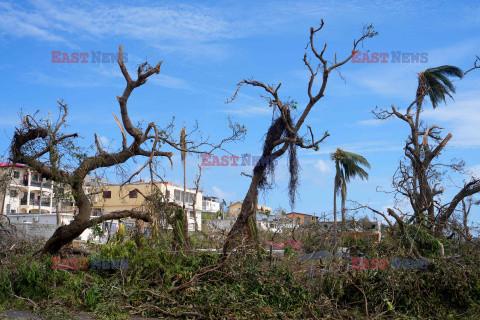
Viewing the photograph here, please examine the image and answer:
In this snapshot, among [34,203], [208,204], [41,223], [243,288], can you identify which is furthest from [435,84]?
[208,204]

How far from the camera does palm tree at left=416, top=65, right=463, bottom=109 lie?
1563cm

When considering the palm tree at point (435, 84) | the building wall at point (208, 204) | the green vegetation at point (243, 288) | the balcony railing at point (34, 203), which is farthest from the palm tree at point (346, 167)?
the building wall at point (208, 204)

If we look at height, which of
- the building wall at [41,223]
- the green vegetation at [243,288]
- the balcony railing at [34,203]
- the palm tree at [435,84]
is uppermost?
the palm tree at [435,84]

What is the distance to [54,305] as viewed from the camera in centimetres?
901

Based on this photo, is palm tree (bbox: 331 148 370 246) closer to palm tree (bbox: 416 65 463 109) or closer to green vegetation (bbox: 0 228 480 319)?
palm tree (bbox: 416 65 463 109)

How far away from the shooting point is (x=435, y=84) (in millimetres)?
15875

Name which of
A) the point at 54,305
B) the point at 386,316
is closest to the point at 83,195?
the point at 54,305

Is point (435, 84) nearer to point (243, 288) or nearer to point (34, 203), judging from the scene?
point (243, 288)

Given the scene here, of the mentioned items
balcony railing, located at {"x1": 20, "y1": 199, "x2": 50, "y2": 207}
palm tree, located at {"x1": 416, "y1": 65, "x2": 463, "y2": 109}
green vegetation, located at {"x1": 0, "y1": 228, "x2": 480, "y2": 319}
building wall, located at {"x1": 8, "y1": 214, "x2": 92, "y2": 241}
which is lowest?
green vegetation, located at {"x1": 0, "y1": 228, "x2": 480, "y2": 319}

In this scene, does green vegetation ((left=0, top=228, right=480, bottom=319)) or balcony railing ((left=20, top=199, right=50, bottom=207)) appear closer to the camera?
green vegetation ((left=0, top=228, right=480, bottom=319))

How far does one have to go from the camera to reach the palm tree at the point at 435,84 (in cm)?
1563

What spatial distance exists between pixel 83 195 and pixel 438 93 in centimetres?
1232

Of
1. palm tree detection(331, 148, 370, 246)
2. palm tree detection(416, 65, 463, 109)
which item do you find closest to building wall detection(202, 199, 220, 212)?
palm tree detection(331, 148, 370, 246)

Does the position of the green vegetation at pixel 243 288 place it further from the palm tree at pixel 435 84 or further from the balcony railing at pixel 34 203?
the balcony railing at pixel 34 203
